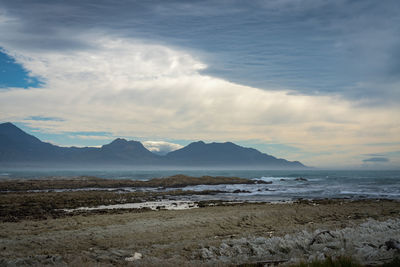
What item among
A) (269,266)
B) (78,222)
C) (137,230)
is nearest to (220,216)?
(137,230)

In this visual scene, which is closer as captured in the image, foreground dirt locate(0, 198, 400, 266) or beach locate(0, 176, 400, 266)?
beach locate(0, 176, 400, 266)

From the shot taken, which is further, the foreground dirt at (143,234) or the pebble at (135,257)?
the pebble at (135,257)

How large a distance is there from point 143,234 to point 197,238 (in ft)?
8.23

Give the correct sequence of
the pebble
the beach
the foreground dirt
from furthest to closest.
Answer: the pebble, the foreground dirt, the beach

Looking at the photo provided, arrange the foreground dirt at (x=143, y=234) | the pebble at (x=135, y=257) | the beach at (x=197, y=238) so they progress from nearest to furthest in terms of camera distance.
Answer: the beach at (x=197, y=238)
the foreground dirt at (x=143, y=234)
the pebble at (x=135, y=257)

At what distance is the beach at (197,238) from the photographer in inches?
345

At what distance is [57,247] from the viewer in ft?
37.5

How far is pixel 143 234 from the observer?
13.6 metres

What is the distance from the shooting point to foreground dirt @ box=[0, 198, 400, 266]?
9586 millimetres

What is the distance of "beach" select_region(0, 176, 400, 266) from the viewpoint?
345 inches

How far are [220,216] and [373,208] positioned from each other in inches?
461

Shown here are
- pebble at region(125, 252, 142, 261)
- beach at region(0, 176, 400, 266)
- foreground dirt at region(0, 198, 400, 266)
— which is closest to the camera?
beach at region(0, 176, 400, 266)

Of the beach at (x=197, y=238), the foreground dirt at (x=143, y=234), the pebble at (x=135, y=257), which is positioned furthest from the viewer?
the pebble at (x=135, y=257)

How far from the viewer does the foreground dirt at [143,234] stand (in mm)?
9586
